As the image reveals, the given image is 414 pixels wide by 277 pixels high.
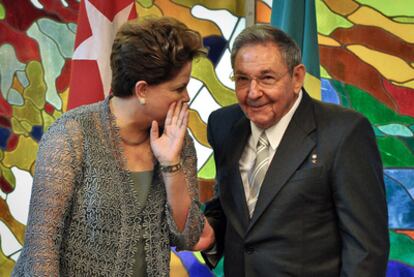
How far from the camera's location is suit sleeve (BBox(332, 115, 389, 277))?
1557 mm

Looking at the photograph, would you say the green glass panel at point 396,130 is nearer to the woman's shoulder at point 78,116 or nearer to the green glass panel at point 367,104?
the green glass panel at point 367,104

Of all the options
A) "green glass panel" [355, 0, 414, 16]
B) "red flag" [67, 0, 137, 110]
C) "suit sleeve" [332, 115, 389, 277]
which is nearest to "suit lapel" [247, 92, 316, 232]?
"suit sleeve" [332, 115, 389, 277]

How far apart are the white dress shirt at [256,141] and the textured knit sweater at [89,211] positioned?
0.85 ft

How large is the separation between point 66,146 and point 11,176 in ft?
7.54

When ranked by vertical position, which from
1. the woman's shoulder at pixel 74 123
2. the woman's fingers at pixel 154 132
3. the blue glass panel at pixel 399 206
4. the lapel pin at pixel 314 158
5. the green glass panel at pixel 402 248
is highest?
the woman's shoulder at pixel 74 123

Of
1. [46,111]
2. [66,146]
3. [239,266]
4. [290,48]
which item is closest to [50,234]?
[66,146]

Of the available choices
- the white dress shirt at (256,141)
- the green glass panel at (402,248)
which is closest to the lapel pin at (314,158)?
the white dress shirt at (256,141)

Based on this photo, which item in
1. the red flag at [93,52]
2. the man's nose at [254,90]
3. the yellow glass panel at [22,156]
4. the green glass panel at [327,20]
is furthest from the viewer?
the yellow glass panel at [22,156]

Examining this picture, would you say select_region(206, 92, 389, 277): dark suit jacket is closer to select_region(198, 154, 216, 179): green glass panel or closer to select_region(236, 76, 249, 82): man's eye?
select_region(236, 76, 249, 82): man's eye

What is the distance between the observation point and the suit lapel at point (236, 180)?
171cm

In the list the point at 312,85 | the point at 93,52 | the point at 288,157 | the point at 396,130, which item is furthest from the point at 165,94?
the point at 396,130

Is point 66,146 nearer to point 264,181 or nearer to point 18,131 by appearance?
point 264,181

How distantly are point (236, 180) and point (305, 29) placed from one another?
3.65 feet

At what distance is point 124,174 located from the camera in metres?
1.54
